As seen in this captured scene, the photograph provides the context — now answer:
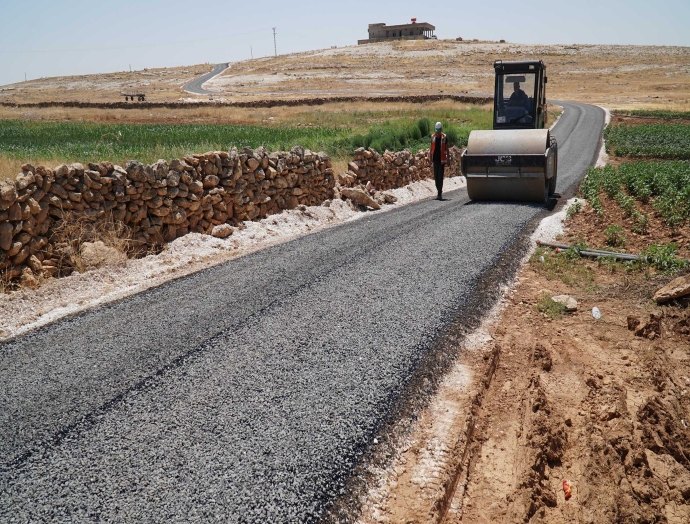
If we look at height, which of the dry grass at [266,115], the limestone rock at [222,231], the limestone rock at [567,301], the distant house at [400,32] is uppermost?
the distant house at [400,32]

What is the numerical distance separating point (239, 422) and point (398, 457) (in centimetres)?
123

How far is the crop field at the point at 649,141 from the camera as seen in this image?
→ 78.4 feet

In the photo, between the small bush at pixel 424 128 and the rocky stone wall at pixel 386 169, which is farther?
the small bush at pixel 424 128

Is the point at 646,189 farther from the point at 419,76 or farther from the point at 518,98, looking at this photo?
the point at 419,76

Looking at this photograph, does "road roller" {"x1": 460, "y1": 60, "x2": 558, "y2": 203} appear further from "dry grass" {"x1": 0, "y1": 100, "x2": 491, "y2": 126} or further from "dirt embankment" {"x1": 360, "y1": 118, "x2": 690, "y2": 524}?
"dry grass" {"x1": 0, "y1": 100, "x2": 491, "y2": 126}

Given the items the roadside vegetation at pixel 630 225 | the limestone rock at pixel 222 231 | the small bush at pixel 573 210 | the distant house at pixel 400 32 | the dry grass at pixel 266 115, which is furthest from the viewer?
the distant house at pixel 400 32

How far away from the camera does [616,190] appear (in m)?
14.0

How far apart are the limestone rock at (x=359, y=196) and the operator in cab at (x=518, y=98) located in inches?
185

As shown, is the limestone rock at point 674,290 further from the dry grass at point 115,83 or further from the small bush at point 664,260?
the dry grass at point 115,83

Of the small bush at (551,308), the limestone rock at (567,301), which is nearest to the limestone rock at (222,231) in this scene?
the small bush at (551,308)

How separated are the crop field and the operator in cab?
12.5 meters

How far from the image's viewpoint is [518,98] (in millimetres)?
14500

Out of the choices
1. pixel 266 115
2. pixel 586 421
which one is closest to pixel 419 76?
pixel 266 115

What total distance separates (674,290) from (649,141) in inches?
935
